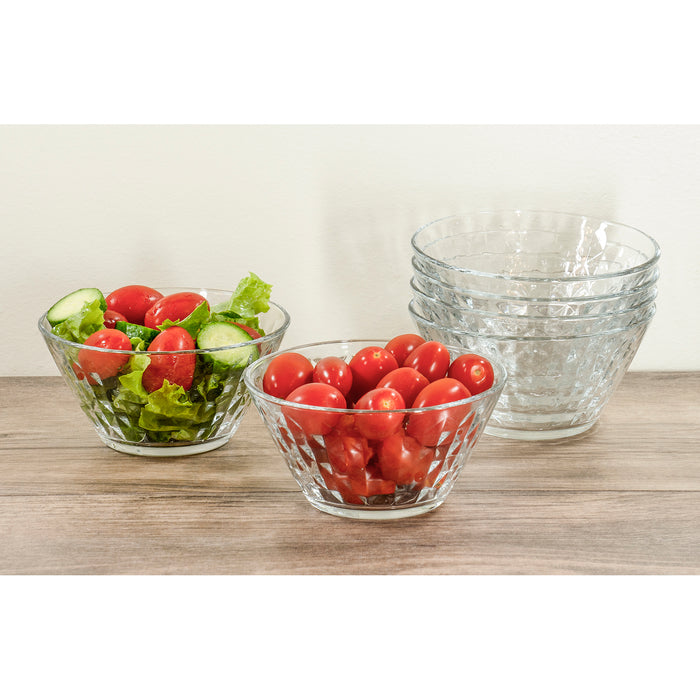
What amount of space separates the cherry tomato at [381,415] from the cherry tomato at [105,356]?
0.31 metres

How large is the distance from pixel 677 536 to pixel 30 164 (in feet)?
3.24

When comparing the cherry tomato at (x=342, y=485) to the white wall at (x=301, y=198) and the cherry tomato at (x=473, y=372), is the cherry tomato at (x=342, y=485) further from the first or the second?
the white wall at (x=301, y=198)

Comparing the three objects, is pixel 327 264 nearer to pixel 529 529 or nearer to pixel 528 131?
pixel 528 131

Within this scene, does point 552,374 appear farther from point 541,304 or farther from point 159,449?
point 159,449

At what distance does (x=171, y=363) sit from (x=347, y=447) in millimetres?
249

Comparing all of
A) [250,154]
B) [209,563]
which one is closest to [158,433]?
[209,563]

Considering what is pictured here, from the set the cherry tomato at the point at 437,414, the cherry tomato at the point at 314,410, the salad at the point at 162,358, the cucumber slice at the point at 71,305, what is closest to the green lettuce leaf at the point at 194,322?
the salad at the point at 162,358

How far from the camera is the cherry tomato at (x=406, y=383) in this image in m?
0.95

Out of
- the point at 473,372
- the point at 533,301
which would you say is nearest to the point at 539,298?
the point at 533,301

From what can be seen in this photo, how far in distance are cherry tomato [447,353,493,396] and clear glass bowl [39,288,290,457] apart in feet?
0.80

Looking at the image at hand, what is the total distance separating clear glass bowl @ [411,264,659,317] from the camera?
1085mm

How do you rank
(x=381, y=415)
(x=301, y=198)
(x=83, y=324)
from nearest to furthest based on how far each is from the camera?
(x=381, y=415) → (x=83, y=324) → (x=301, y=198)

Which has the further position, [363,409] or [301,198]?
[301,198]

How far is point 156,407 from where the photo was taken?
3.44ft
